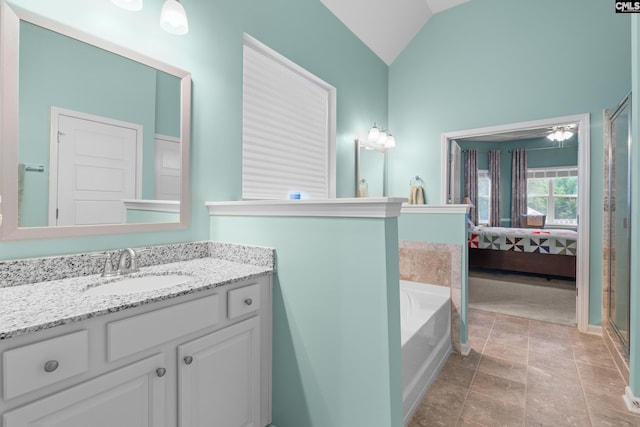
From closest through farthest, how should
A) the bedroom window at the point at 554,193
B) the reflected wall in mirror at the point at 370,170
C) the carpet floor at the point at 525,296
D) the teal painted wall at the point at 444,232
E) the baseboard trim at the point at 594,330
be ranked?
1. the teal painted wall at the point at 444,232
2. the baseboard trim at the point at 594,330
3. the carpet floor at the point at 525,296
4. the reflected wall in mirror at the point at 370,170
5. the bedroom window at the point at 554,193

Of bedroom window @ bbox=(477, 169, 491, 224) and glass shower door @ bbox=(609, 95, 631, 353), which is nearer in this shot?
glass shower door @ bbox=(609, 95, 631, 353)

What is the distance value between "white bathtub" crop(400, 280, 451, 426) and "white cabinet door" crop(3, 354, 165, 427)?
47.7 inches

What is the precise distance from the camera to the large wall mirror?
1229 millimetres

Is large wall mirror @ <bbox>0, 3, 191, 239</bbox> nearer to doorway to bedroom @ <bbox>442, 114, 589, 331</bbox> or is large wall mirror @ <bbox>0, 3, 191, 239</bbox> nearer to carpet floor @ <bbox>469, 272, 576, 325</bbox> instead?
doorway to bedroom @ <bbox>442, 114, 589, 331</bbox>

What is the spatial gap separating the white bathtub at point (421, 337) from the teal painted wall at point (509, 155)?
224 inches

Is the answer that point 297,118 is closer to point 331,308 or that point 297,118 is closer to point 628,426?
point 331,308

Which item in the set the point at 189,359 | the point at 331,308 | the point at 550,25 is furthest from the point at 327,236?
the point at 550,25

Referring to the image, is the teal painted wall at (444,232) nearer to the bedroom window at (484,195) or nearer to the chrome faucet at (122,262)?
the chrome faucet at (122,262)

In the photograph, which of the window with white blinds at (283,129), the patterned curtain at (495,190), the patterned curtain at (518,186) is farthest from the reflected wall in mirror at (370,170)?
the patterned curtain at (518,186)

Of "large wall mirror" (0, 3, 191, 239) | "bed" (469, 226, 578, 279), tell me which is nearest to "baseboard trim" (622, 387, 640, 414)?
"large wall mirror" (0, 3, 191, 239)

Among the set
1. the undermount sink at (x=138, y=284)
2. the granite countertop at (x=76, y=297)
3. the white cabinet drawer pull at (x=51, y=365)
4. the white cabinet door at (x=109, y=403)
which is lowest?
the white cabinet door at (x=109, y=403)

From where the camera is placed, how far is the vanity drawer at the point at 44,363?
0.79 meters

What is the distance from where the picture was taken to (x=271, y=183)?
2506 millimetres

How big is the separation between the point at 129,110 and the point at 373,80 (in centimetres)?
291
